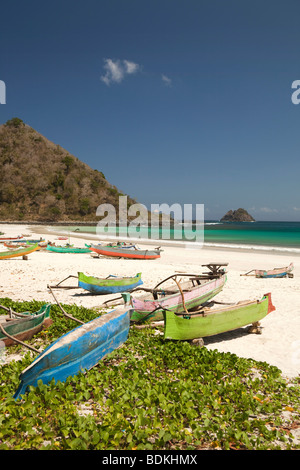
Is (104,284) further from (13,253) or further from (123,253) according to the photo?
(13,253)

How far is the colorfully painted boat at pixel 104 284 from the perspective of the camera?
37.4 feet

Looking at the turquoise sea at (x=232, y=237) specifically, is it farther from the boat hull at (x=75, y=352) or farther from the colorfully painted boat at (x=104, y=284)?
the boat hull at (x=75, y=352)

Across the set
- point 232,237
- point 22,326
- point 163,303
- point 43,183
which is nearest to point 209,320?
point 163,303

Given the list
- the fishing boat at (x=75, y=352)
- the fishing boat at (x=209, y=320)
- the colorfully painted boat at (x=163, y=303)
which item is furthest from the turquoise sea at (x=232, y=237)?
the fishing boat at (x=75, y=352)

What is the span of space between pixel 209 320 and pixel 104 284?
5.65m

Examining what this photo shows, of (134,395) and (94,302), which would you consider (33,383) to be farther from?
(94,302)

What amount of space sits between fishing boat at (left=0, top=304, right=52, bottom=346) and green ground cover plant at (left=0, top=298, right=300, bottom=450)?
0.78m

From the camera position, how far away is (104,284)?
457 inches

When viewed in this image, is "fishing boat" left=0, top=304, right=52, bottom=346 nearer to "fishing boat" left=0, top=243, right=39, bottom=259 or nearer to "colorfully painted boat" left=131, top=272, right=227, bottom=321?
"colorfully painted boat" left=131, top=272, right=227, bottom=321

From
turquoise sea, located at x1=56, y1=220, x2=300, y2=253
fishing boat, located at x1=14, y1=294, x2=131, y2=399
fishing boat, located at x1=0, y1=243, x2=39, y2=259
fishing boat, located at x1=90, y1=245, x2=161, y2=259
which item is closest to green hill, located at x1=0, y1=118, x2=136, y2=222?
turquoise sea, located at x1=56, y1=220, x2=300, y2=253

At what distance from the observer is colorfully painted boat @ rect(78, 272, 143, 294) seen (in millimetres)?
11406

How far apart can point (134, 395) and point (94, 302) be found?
6664 millimetres

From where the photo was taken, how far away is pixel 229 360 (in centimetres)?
591
